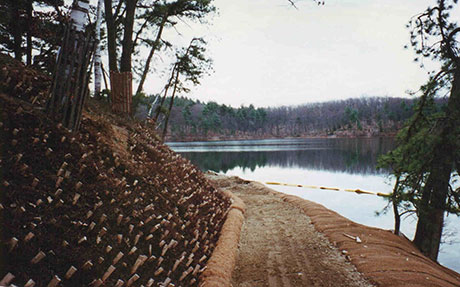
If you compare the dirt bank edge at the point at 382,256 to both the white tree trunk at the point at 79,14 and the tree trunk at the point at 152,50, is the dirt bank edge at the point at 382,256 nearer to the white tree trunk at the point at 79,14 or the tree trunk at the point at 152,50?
the white tree trunk at the point at 79,14

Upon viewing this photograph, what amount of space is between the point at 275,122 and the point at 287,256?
122136mm

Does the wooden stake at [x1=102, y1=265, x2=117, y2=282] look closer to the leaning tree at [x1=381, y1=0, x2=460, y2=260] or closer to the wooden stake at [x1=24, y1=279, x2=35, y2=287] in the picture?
the wooden stake at [x1=24, y1=279, x2=35, y2=287]

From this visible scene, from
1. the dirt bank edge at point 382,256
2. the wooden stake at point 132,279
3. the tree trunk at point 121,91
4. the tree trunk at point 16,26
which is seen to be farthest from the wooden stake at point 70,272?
the tree trunk at point 121,91

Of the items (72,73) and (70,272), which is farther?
(72,73)

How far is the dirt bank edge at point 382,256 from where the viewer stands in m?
4.52

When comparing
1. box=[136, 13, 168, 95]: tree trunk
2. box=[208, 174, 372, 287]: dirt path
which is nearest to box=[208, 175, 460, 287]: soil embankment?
box=[208, 174, 372, 287]: dirt path

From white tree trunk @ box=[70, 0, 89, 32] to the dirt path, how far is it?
4707 millimetres

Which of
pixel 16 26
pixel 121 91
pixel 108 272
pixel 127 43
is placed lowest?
pixel 108 272

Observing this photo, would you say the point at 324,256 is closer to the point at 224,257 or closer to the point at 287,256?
the point at 287,256

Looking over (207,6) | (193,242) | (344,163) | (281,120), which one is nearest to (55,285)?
(193,242)

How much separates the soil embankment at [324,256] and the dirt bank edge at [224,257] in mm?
191

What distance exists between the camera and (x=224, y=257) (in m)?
4.99

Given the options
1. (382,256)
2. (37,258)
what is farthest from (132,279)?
(382,256)

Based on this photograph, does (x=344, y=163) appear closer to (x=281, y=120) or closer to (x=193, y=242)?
(x=193, y=242)
